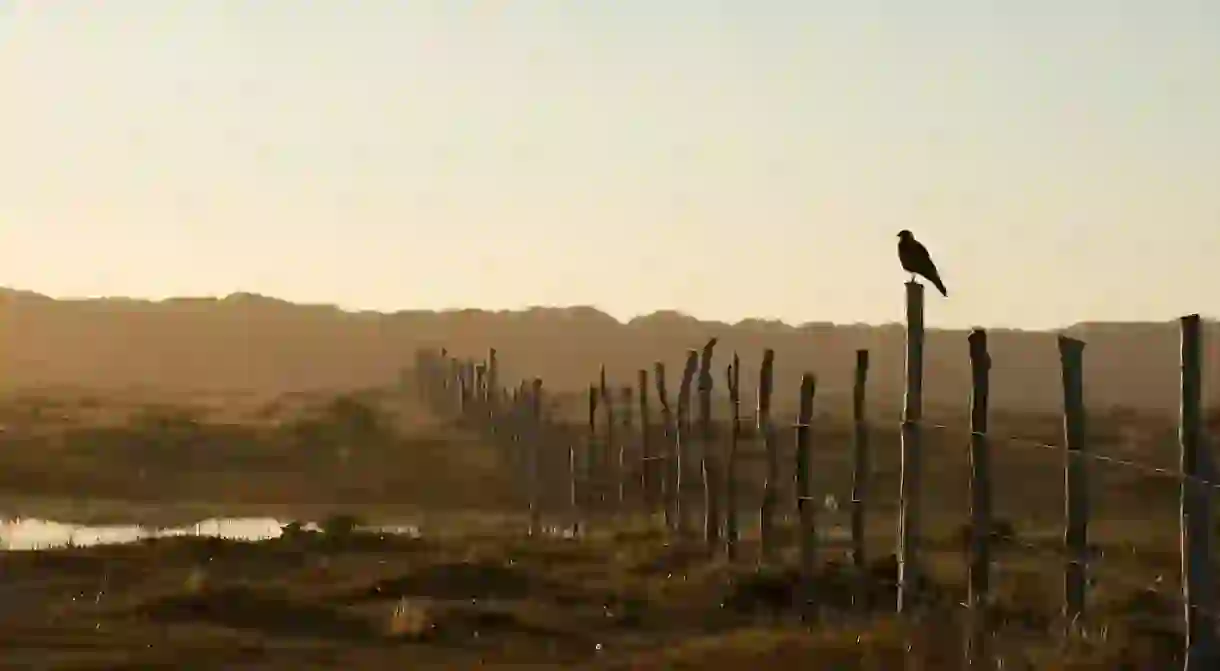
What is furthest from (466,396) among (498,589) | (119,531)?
(498,589)

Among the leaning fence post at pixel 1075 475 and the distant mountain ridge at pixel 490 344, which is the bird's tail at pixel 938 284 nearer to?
the leaning fence post at pixel 1075 475

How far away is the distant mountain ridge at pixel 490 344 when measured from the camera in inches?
4870

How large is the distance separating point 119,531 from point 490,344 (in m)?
124

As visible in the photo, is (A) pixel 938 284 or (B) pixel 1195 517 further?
Answer: (A) pixel 938 284

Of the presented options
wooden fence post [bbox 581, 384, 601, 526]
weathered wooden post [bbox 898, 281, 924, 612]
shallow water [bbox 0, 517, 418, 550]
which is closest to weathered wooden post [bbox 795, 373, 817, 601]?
weathered wooden post [bbox 898, 281, 924, 612]

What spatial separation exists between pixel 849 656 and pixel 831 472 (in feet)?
97.7

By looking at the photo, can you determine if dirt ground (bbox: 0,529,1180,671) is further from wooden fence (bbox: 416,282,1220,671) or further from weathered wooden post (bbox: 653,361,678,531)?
weathered wooden post (bbox: 653,361,678,531)

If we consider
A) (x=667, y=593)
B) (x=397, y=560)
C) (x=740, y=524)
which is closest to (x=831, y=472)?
(x=740, y=524)

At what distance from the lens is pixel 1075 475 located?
11.5 m

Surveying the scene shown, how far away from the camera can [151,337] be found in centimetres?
16138

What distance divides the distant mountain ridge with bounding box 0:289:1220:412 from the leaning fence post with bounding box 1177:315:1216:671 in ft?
297

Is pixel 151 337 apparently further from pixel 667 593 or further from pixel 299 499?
pixel 667 593

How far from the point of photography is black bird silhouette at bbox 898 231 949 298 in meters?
15.2

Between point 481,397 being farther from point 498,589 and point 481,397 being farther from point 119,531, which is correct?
point 498,589
